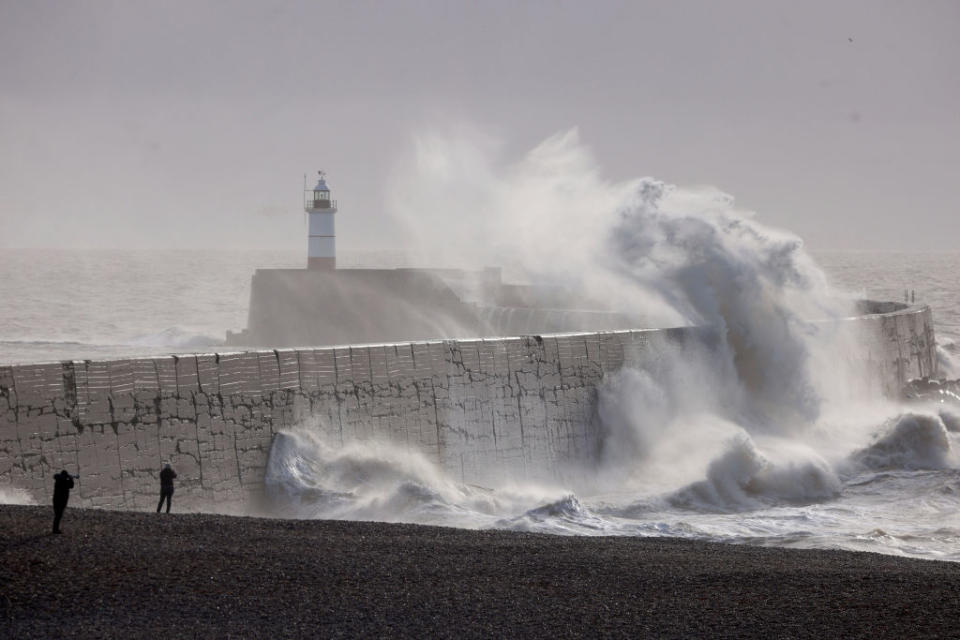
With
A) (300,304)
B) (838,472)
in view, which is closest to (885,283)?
(300,304)

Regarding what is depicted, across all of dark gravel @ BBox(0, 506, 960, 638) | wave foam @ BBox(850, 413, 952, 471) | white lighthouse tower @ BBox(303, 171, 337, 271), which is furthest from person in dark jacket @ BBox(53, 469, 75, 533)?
white lighthouse tower @ BBox(303, 171, 337, 271)

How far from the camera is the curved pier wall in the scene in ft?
31.1

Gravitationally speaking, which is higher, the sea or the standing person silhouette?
the standing person silhouette

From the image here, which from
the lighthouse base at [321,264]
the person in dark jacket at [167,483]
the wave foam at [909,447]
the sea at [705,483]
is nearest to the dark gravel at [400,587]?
the person in dark jacket at [167,483]

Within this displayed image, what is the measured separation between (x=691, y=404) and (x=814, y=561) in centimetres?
677

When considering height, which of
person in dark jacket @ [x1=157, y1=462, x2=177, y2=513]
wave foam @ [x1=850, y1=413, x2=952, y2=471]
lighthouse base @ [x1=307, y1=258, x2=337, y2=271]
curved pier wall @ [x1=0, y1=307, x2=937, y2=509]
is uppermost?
lighthouse base @ [x1=307, y1=258, x2=337, y2=271]

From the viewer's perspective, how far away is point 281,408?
11.2 m

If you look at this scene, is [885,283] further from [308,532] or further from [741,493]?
[308,532]

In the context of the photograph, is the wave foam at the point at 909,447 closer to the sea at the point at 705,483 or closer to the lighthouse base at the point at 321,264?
the sea at the point at 705,483

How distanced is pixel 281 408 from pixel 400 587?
14.8 feet

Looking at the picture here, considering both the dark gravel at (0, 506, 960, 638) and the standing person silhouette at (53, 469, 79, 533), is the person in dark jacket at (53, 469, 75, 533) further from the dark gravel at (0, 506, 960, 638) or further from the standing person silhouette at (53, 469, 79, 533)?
the dark gravel at (0, 506, 960, 638)

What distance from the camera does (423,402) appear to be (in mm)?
12430

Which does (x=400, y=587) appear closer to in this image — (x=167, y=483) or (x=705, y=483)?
(x=167, y=483)

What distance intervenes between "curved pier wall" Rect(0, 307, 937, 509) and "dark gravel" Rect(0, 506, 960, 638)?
4.59ft
